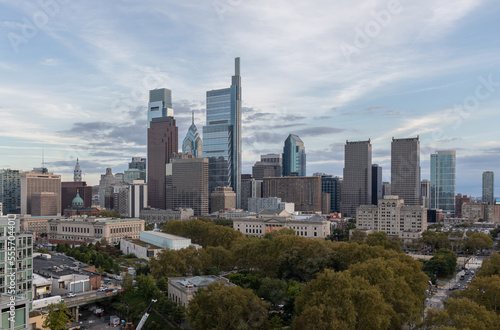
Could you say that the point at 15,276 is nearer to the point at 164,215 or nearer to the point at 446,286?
the point at 446,286

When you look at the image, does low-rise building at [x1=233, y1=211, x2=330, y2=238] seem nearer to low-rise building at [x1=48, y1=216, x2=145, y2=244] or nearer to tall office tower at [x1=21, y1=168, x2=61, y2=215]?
low-rise building at [x1=48, y1=216, x2=145, y2=244]

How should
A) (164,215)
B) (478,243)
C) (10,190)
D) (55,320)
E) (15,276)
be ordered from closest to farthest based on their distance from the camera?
(15,276) < (55,320) < (478,243) < (164,215) < (10,190)

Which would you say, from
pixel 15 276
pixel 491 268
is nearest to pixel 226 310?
pixel 15 276

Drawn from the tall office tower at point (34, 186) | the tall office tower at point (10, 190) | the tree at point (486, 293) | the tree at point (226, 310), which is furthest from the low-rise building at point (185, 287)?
the tall office tower at point (10, 190)

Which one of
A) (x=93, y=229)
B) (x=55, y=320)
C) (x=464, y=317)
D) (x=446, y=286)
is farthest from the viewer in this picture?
(x=93, y=229)

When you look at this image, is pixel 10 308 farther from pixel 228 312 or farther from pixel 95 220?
pixel 95 220

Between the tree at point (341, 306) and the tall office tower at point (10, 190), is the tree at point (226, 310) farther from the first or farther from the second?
the tall office tower at point (10, 190)
